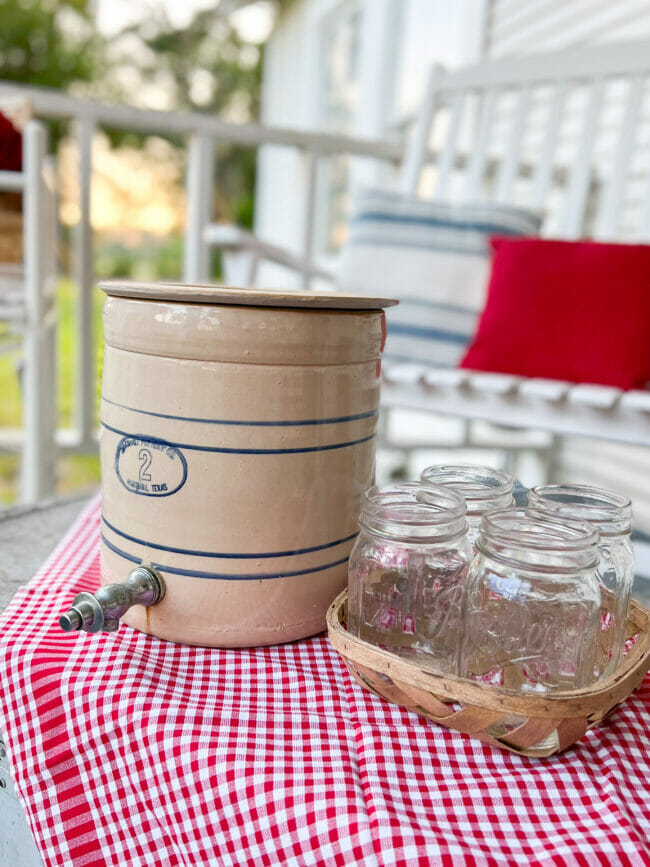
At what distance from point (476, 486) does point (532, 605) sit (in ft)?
0.47

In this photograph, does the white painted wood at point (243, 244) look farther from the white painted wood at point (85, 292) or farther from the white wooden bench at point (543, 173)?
the white painted wood at point (85, 292)

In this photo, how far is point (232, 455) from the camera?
51 cm

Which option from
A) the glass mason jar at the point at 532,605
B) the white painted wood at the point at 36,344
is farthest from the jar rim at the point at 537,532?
the white painted wood at the point at 36,344

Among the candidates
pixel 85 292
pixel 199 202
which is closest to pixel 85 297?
pixel 85 292

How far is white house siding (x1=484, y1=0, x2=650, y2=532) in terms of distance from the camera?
2.13 meters

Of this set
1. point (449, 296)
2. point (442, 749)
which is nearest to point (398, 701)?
point (442, 749)

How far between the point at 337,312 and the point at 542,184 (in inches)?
59.7

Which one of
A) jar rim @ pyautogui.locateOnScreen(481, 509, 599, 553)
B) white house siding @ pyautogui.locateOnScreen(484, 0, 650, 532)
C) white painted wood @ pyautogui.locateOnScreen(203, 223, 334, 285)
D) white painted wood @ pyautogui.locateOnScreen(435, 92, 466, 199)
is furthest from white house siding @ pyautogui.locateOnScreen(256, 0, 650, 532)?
jar rim @ pyautogui.locateOnScreen(481, 509, 599, 553)

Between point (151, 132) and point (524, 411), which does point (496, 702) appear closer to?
point (524, 411)

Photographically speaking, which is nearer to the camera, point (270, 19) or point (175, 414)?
point (175, 414)

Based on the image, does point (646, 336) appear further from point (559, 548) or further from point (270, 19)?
point (270, 19)

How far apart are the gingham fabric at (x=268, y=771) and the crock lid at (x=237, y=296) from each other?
0.26 meters

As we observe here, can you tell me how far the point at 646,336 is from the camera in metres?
1.26

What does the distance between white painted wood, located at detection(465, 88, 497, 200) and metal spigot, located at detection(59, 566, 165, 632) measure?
1568mm
